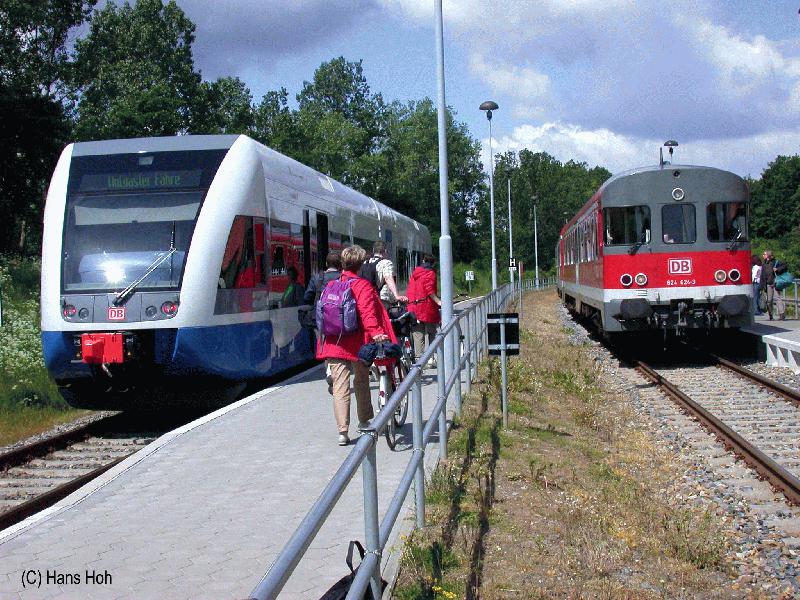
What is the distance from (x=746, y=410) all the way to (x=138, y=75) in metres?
49.4

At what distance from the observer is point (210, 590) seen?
5.02 meters

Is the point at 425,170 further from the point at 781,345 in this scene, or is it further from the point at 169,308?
the point at 169,308

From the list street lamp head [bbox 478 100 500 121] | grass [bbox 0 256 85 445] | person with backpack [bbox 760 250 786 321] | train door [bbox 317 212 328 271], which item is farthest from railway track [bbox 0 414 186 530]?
street lamp head [bbox 478 100 500 121]

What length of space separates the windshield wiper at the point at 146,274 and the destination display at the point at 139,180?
594mm

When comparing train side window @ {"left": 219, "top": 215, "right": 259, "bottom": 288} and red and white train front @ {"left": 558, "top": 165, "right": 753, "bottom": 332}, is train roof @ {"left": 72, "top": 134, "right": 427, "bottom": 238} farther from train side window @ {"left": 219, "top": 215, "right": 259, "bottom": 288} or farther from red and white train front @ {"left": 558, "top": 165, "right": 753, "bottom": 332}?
red and white train front @ {"left": 558, "top": 165, "right": 753, "bottom": 332}

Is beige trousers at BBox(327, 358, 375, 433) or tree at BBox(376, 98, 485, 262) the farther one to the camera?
tree at BBox(376, 98, 485, 262)

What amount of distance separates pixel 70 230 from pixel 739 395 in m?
9.45

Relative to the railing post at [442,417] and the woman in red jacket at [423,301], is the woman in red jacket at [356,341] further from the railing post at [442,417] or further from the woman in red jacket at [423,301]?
the woman in red jacket at [423,301]

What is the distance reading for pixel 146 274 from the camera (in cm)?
1129

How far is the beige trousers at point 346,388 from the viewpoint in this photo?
8422mm

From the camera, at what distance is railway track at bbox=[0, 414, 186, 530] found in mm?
8328

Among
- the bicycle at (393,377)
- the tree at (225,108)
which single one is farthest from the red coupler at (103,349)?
the tree at (225,108)

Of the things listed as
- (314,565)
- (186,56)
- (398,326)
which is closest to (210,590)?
(314,565)

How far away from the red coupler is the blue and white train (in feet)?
0.04
